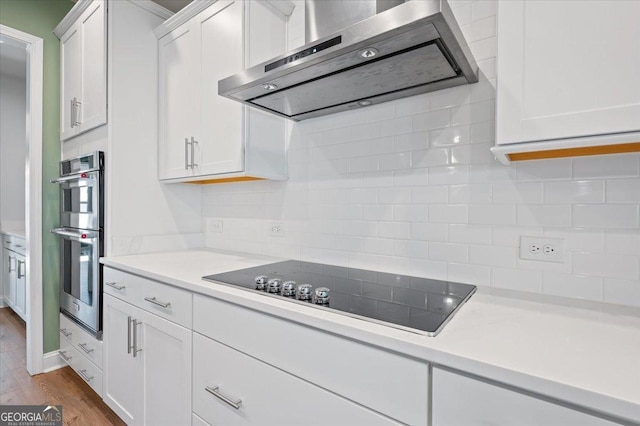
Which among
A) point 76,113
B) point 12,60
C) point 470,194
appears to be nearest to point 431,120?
point 470,194

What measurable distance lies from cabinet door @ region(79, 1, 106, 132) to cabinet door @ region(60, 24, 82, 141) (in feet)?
0.27

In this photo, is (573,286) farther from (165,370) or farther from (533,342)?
(165,370)

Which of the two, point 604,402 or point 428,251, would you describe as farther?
point 428,251

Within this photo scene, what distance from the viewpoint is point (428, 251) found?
1401 millimetres

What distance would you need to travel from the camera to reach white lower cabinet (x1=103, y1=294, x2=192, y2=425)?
1.40 m

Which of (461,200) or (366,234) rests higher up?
(461,200)

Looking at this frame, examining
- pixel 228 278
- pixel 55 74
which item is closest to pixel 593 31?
pixel 228 278

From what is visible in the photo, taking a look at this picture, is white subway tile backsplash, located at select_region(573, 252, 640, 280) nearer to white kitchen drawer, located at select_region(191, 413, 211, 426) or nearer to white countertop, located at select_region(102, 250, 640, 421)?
white countertop, located at select_region(102, 250, 640, 421)

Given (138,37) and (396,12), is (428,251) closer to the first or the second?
(396,12)

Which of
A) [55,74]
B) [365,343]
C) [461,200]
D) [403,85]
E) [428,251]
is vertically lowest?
[365,343]

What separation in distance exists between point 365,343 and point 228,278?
0.73 meters

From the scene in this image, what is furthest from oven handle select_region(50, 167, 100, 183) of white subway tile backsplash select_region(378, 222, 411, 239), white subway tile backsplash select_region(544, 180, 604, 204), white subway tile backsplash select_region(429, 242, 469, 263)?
white subway tile backsplash select_region(544, 180, 604, 204)

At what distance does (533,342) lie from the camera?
0.74 m

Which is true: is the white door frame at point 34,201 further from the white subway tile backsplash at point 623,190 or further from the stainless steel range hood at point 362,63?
the white subway tile backsplash at point 623,190
